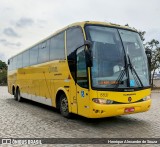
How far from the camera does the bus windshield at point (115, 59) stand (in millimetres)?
8836

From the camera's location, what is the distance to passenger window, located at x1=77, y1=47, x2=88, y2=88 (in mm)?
8945

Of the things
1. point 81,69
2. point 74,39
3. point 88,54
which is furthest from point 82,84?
point 74,39

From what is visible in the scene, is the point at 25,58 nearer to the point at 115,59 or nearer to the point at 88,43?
the point at 115,59

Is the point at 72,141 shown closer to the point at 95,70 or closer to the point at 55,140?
the point at 55,140

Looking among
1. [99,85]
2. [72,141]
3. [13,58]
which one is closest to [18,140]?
[72,141]

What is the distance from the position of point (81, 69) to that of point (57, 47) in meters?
2.71

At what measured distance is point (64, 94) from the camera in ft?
35.8

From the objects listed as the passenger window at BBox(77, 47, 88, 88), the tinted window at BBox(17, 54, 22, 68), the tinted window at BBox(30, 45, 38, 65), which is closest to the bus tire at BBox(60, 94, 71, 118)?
the passenger window at BBox(77, 47, 88, 88)

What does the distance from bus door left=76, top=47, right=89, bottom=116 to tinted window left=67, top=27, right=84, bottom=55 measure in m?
0.32

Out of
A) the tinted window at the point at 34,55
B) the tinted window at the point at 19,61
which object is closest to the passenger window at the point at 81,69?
the tinted window at the point at 34,55

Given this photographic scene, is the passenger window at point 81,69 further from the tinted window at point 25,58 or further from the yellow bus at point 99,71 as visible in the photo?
the tinted window at point 25,58

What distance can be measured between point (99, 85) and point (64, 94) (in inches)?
100

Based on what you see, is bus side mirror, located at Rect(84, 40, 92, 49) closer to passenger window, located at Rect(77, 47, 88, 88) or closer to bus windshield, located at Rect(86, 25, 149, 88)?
bus windshield, located at Rect(86, 25, 149, 88)

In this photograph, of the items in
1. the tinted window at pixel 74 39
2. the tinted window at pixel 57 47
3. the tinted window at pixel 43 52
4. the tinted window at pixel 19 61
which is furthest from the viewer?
the tinted window at pixel 19 61
